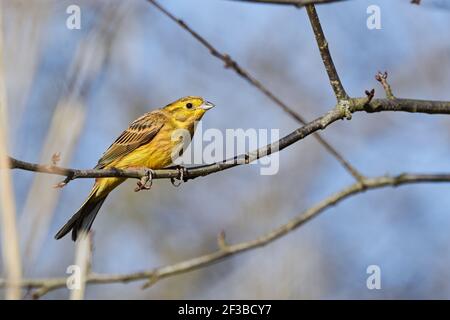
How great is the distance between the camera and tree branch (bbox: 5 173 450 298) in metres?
3.25

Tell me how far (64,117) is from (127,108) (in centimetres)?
746

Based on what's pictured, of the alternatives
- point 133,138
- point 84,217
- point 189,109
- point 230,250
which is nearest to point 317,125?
point 230,250

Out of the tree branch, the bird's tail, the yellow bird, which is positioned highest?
the yellow bird

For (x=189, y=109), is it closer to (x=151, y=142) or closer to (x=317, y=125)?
(x=151, y=142)

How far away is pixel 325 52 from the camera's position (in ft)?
13.1

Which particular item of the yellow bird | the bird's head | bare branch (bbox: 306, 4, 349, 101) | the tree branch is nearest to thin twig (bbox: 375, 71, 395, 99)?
bare branch (bbox: 306, 4, 349, 101)

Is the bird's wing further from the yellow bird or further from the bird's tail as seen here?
the bird's tail

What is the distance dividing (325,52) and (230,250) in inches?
48.2

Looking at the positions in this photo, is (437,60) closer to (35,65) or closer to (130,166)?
(130,166)

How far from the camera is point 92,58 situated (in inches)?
152

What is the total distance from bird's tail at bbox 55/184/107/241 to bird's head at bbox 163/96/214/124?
1.11 meters

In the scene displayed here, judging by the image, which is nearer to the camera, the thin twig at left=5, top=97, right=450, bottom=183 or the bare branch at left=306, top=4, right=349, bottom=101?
the bare branch at left=306, top=4, right=349, bottom=101

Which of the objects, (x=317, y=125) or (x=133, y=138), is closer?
(x=317, y=125)

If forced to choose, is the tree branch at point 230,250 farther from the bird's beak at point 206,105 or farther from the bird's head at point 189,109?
the bird's head at point 189,109
